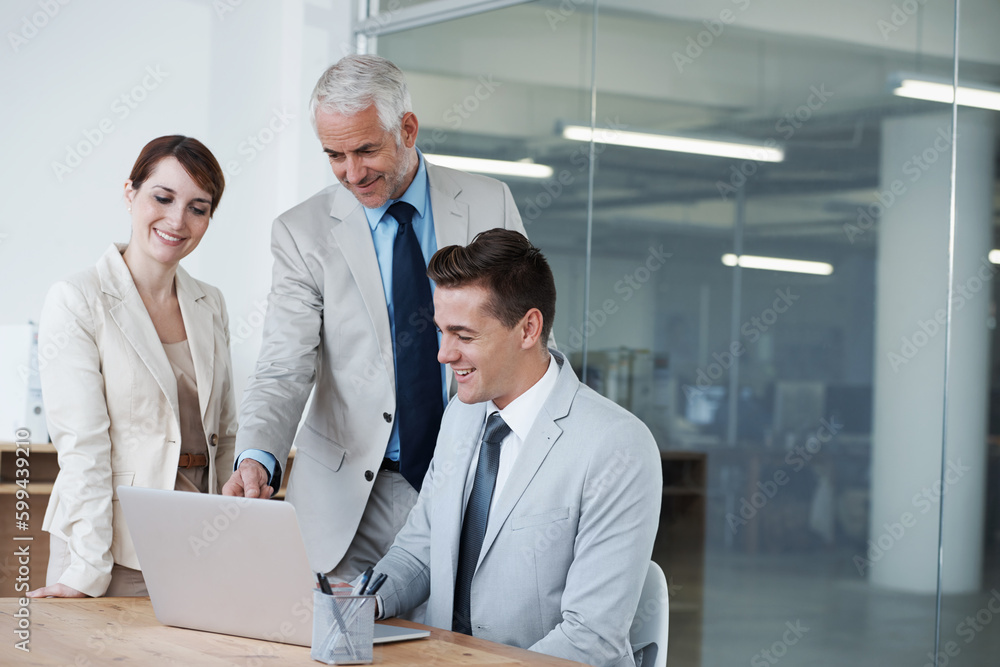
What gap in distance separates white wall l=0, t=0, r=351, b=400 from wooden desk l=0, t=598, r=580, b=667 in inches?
115

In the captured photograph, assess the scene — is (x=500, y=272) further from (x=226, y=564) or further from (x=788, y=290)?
(x=788, y=290)

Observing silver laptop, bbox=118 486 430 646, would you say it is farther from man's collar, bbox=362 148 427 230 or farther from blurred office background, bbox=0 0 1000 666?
blurred office background, bbox=0 0 1000 666

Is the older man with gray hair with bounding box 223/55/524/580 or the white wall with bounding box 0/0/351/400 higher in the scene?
Answer: the white wall with bounding box 0/0/351/400

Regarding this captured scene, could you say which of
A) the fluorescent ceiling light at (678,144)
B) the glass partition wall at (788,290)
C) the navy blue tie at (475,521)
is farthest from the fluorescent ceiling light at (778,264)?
the navy blue tie at (475,521)

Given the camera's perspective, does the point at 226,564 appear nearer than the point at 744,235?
Yes

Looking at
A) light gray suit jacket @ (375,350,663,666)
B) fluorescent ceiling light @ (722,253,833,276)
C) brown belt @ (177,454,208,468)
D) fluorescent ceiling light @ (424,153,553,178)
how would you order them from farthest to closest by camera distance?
fluorescent ceiling light @ (424,153,553,178), fluorescent ceiling light @ (722,253,833,276), brown belt @ (177,454,208,468), light gray suit jacket @ (375,350,663,666)

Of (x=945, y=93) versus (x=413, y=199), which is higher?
(x=945, y=93)

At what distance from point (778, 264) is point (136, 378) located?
2179 mm

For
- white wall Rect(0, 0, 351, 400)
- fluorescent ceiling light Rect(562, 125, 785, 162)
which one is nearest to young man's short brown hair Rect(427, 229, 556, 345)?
fluorescent ceiling light Rect(562, 125, 785, 162)

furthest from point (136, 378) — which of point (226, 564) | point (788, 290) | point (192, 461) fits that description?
point (788, 290)

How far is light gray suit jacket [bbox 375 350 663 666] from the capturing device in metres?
1.66

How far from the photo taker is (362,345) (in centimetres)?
224

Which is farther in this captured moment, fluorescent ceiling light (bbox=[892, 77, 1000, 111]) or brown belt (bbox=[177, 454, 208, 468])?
fluorescent ceiling light (bbox=[892, 77, 1000, 111])

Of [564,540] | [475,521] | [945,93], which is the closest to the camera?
[564,540]
